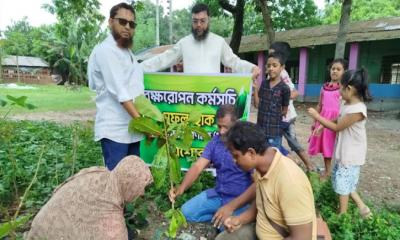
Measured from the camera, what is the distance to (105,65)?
268 centimetres

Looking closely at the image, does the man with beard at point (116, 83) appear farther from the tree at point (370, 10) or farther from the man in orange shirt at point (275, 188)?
the tree at point (370, 10)

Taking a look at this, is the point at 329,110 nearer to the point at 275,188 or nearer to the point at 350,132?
the point at 350,132

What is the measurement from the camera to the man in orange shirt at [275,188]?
1899mm

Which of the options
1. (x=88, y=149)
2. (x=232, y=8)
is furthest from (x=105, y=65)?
(x=232, y=8)

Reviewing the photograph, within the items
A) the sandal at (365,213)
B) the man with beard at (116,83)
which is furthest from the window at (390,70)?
the man with beard at (116,83)

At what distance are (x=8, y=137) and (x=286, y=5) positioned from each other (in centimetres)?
1561

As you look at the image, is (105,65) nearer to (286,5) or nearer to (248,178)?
(248,178)

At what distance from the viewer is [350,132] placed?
10.5ft

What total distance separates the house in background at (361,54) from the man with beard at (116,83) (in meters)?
12.5

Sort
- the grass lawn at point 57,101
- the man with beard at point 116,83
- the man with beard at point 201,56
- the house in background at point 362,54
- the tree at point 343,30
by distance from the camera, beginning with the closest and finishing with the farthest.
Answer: the man with beard at point 116,83 < the man with beard at point 201,56 < the tree at point 343,30 < the grass lawn at point 57,101 < the house in background at point 362,54

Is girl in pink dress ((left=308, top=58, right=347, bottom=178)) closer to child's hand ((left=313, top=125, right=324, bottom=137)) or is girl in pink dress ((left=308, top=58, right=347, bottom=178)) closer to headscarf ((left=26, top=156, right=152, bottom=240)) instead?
child's hand ((left=313, top=125, right=324, bottom=137))

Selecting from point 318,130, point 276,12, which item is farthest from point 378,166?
point 276,12

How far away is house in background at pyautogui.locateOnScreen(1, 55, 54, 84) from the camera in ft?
134

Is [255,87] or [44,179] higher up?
[255,87]
